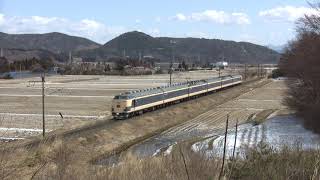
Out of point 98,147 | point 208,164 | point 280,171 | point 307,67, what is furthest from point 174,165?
point 307,67

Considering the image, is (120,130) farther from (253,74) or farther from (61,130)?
(253,74)

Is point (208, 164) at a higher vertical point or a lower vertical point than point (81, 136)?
higher

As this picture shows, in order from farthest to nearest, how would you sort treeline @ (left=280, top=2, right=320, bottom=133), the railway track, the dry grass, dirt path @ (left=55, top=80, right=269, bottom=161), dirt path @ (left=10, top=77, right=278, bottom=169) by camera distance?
treeline @ (left=280, top=2, right=320, bottom=133), the railway track, dirt path @ (left=55, top=80, right=269, bottom=161), dirt path @ (left=10, top=77, right=278, bottom=169), the dry grass

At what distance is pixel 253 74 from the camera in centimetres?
17325

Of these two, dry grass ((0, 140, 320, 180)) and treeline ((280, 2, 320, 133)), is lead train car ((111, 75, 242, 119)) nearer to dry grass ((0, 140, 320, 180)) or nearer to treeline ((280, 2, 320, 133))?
treeline ((280, 2, 320, 133))

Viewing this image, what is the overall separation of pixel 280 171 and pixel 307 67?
41.3 m

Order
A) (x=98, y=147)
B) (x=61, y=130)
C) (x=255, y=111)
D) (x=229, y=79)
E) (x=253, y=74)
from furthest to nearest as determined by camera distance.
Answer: (x=253, y=74) < (x=229, y=79) < (x=255, y=111) < (x=61, y=130) < (x=98, y=147)

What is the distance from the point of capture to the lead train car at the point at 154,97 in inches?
1898

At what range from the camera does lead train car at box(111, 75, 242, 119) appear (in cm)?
4822

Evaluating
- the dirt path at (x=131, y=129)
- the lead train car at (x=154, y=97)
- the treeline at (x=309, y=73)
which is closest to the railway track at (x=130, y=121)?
the dirt path at (x=131, y=129)

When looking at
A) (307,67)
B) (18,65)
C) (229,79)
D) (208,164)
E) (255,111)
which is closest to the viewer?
(208,164)

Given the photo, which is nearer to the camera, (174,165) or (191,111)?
(174,165)

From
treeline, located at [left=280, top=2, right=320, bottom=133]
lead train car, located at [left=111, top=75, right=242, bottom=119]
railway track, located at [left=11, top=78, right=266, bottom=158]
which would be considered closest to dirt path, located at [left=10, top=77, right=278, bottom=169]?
railway track, located at [left=11, top=78, right=266, bottom=158]

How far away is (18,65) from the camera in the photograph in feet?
626
